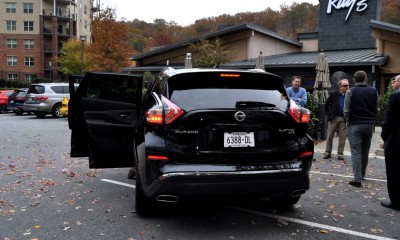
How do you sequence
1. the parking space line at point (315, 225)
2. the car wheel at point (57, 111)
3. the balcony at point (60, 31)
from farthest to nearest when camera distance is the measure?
the balcony at point (60, 31) → the car wheel at point (57, 111) → the parking space line at point (315, 225)

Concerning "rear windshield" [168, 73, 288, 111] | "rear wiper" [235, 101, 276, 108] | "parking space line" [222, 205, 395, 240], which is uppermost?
"rear windshield" [168, 73, 288, 111]

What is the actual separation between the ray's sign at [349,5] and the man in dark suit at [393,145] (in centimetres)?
1926

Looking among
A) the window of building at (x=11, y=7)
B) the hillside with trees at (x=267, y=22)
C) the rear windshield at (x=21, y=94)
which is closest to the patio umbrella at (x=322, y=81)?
the rear windshield at (x=21, y=94)

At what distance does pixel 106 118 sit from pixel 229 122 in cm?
227

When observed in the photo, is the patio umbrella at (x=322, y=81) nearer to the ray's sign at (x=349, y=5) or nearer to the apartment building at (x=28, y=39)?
the ray's sign at (x=349, y=5)

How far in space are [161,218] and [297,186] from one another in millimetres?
1709

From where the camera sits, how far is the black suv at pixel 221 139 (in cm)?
401

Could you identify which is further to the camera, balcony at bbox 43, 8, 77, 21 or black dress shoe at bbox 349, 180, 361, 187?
balcony at bbox 43, 8, 77, 21

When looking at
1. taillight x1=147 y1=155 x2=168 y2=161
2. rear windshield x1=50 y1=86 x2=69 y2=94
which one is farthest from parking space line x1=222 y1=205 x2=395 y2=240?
rear windshield x1=50 y1=86 x2=69 y2=94

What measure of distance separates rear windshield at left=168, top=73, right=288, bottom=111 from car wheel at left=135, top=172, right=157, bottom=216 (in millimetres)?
1309

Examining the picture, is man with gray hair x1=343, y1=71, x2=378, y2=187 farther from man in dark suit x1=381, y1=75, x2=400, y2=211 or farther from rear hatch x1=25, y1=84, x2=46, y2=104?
rear hatch x1=25, y1=84, x2=46, y2=104

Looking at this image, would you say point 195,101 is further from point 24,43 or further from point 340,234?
point 24,43

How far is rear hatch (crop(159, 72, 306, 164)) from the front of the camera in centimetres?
405

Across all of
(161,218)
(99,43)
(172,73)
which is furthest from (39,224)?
(99,43)
